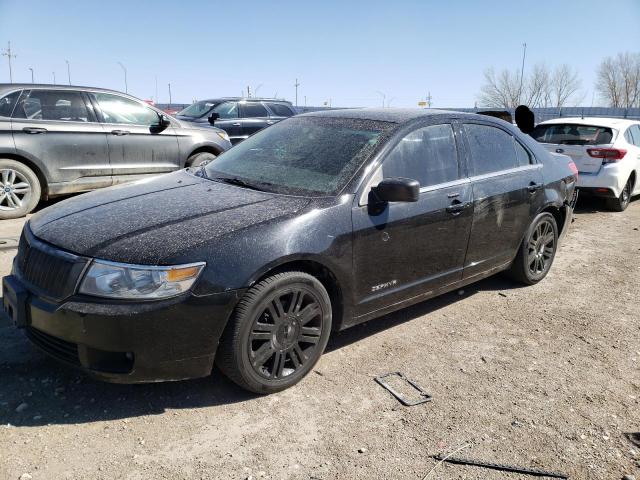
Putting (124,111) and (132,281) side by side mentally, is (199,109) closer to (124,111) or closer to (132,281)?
(124,111)

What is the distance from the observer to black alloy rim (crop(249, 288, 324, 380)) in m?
3.05

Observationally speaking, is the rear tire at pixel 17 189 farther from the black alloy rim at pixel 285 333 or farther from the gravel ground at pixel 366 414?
the black alloy rim at pixel 285 333

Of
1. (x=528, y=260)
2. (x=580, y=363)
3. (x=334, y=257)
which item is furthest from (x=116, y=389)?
(x=528, y=260)

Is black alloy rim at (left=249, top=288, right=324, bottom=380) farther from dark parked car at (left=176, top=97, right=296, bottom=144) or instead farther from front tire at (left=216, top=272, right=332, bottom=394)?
dark parked car at (left=176, top=97, right=296, bottom=144)

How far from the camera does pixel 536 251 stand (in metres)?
5.13

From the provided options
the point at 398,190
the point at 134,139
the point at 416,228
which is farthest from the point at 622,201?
the point at 134,139

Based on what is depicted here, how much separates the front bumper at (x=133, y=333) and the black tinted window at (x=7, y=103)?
501cm

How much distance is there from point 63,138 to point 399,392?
5954 millimetres

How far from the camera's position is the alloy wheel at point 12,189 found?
6.86 m

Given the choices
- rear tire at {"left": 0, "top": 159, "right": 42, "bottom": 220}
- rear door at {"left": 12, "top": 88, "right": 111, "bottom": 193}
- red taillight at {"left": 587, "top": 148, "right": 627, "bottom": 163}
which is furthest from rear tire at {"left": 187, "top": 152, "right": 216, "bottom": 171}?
red taillight at {"left": 587, "top": 148, "right": 627, "bottom": 163}

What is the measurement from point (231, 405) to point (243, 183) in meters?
1.47

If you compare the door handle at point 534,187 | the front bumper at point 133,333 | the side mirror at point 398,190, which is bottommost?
the front bumper at point 133,333

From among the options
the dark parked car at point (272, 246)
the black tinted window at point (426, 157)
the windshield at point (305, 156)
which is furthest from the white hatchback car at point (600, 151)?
the windshield at point (305, 156)

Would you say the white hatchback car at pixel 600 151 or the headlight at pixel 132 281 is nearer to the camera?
the headlight at pixel 132 281
